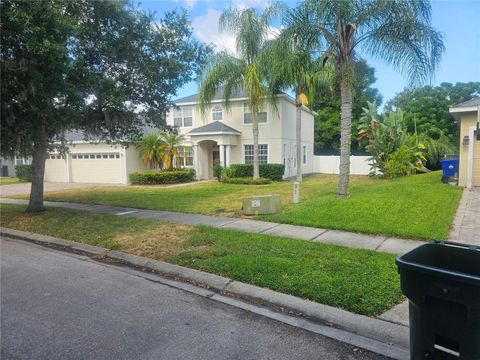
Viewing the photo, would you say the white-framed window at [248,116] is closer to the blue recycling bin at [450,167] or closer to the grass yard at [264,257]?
the blue recycling bin at [450,167]

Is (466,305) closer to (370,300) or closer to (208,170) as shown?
(370,300)

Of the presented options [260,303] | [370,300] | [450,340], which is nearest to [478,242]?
[370,300]

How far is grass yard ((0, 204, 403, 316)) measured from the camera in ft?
14.0

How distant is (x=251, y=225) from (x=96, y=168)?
57.9 feet

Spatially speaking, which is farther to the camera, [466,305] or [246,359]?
[246,359]

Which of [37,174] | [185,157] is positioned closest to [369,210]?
[37,174]

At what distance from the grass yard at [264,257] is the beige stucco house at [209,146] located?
42.2ft

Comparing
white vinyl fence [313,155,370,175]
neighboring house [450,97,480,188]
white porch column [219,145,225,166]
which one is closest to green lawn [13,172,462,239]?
neighboring house [450,97,480,188]

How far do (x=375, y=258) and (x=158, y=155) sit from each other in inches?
703

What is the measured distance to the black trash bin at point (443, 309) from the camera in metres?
2.12

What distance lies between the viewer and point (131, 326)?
145 inches

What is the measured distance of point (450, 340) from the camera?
2.24 meters

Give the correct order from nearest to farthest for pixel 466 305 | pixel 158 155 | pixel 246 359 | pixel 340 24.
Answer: pixel 466 305
pixel 246 359
pixel 340 24
pixel 158 155

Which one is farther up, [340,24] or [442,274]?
[340,24]
